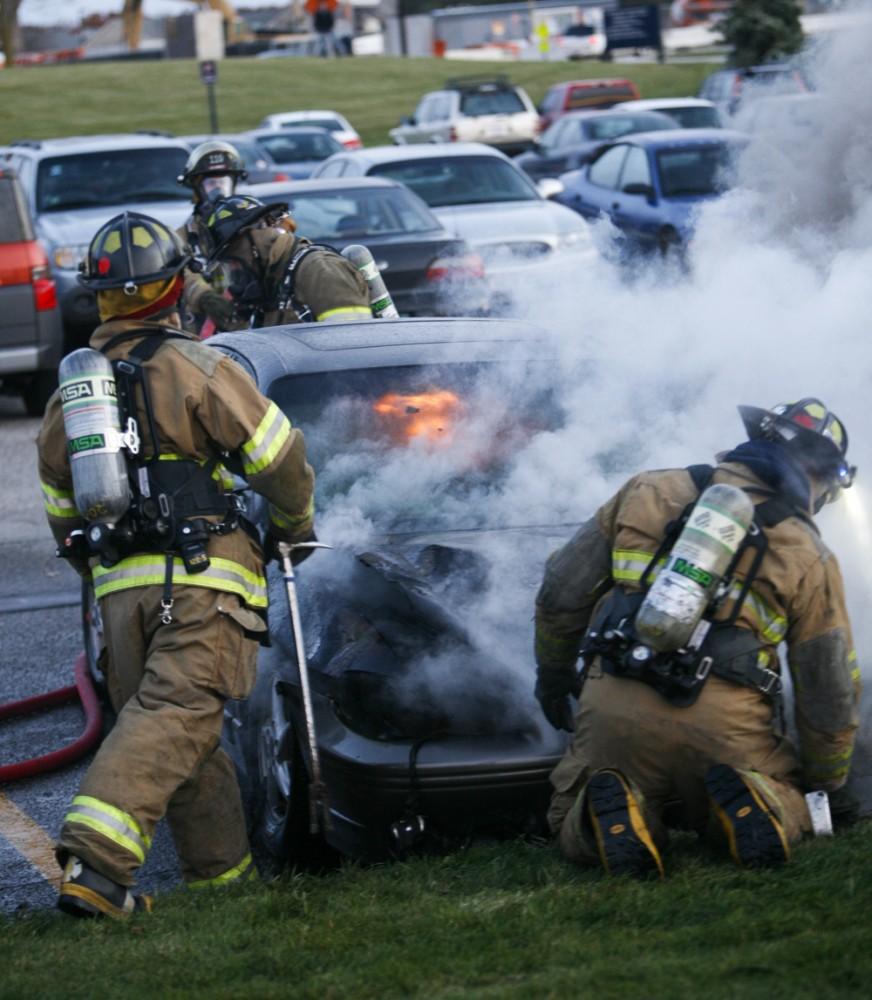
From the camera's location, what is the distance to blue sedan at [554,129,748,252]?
14.9 m

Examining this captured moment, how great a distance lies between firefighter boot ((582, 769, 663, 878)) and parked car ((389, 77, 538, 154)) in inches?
1062

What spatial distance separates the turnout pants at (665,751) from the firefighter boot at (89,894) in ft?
3.47

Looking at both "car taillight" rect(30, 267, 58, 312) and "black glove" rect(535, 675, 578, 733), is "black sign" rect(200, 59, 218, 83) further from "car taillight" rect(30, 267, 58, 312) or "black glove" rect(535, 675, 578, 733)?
"black glove" rect(535, 675, 578, 733)

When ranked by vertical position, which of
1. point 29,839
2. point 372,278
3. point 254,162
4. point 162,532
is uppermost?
point 372,278

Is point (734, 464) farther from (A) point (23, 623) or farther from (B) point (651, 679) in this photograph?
(A) point (23, 623)

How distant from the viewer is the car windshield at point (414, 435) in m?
5.00

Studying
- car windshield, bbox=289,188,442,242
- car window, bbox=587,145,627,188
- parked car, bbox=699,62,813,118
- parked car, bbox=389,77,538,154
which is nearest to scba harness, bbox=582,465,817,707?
parked car, bbox=699,62,813,118

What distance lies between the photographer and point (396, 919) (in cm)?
363

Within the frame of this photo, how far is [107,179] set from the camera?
1434cm

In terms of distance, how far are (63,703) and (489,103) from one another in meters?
25.9

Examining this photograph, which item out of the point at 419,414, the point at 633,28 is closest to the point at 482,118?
the point at 633,28

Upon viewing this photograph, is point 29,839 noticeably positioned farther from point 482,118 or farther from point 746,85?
point 482,118

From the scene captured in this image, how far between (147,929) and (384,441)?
6.02ft

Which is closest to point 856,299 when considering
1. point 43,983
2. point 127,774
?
point 127,774
